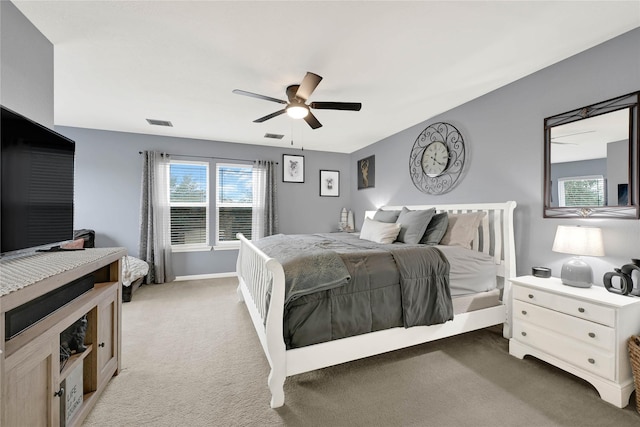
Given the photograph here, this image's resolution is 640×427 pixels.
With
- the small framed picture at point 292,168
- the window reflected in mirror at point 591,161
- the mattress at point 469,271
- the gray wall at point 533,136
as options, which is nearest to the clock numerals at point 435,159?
the gray wall at point 533,136

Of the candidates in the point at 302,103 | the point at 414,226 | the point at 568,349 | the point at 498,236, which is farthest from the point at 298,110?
the point at 568,349

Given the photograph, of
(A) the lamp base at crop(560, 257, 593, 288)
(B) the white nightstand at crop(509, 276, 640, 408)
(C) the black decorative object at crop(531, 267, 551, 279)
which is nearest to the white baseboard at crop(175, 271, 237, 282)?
(B) the white nightstand at crop(509, 276, 640, 408)

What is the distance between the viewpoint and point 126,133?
434 cm

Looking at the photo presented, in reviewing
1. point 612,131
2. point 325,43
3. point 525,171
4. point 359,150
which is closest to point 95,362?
point 325,43

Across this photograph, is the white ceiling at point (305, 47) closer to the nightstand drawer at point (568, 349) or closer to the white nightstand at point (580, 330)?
the white nightstand at point (580, 330)

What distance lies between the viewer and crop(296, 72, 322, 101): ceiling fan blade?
2.09 meters

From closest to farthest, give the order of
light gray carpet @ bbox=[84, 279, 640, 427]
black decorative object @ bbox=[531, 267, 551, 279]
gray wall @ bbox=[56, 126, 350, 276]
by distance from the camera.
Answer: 1. light gray carpet @ bbox=[84, 279, 640, 427]
2. black decorative object @ bbox=[531, 267, 551, 279]
3. gray wall @ bbox=[56, 126, 350, 276]

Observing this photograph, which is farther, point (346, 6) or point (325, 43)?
point (325, 43)

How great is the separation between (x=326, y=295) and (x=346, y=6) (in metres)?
1.89

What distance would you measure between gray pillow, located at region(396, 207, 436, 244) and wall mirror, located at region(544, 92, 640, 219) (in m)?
1.03

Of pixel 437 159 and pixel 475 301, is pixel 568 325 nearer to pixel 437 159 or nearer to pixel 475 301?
pixel 475 301

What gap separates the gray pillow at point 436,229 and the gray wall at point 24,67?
3437 millimetres

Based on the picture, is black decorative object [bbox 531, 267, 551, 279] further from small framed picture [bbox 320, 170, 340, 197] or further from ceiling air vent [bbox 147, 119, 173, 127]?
ceiling air vent [bbox 147, 119, 173, 127]

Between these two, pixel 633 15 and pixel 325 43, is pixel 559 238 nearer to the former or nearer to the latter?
pixel 633 15
